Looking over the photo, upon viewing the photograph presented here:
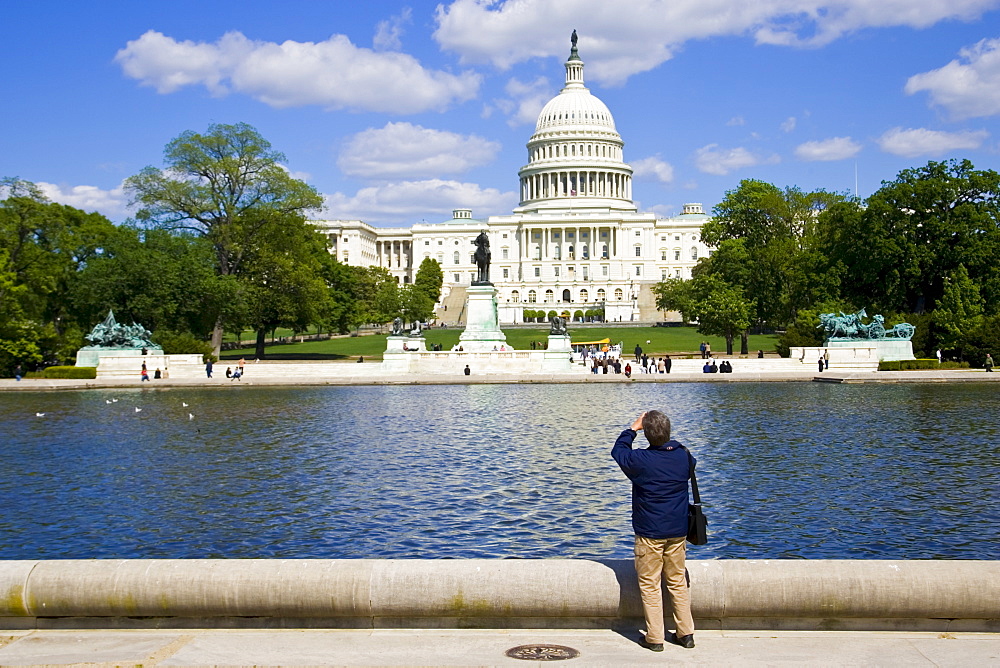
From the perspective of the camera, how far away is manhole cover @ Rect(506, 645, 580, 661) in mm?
7363

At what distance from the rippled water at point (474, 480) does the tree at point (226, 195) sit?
1082 inches

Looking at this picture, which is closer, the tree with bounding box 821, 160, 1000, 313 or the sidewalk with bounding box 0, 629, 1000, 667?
the sidewalk with bounding box 0, 629, 1000, 667

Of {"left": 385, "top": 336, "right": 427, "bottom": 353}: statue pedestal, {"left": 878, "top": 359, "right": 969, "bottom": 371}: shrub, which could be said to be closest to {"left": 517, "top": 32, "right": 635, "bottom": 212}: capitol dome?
{"left": 385, "top": 336, "right": 427, "bottom": 353}: statue pedestal

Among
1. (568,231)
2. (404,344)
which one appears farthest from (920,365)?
(568,231)

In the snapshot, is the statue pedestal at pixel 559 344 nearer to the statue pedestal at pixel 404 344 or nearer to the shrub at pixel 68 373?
the statue pedestal at pixel 404 344

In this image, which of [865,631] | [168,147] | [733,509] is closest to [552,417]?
[733,509]

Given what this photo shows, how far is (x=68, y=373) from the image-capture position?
4612 cm

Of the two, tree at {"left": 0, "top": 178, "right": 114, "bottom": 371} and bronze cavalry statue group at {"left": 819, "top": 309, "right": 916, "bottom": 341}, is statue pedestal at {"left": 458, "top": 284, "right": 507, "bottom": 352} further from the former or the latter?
tree at {"left": 0, "top": 178, "right": 114, "bottom": 371}

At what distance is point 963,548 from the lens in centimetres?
1261

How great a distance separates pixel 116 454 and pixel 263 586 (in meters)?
15.2

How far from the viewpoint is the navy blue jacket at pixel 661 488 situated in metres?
7.88

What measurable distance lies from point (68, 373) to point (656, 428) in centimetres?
4306

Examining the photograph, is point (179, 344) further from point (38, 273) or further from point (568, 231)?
point (568, 231)

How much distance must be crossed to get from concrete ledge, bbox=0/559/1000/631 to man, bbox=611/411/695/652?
298mm
